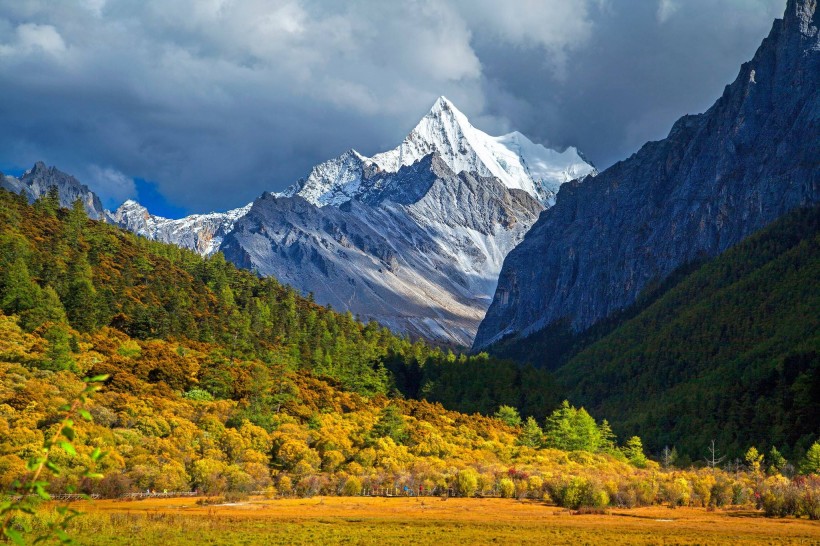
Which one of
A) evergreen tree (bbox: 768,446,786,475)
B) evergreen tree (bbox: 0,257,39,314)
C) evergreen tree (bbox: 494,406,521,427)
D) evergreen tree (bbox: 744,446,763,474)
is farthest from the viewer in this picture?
evergreen tree (bbox: 494,406,521,427)

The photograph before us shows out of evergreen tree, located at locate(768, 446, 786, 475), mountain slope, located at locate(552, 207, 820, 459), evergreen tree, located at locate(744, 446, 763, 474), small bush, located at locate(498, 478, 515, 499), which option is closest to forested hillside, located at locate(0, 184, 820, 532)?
small bush, located at locate(498, 478, 515, 499)

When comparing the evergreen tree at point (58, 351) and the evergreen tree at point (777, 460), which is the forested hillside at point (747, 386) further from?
the evergreen tree at point (58, 351)

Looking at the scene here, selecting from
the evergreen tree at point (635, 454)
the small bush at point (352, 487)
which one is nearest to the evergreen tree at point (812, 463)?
the evergreen tree at point (635, 454)

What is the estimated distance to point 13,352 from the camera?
3772 inches

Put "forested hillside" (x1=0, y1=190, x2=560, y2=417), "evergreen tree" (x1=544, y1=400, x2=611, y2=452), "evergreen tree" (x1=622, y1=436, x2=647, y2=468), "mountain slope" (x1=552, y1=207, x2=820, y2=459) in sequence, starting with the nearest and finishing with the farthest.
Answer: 1. "forested hillside" (x1=0, y1=190, x2=560, y2=417)
2. "evergreen tree" (x1=544, y1=400, x2=611, y2=452)
3. "evergreen tree" (x1=622, y1=436, x2=647, y2=468)
4. "mountain slope" (x1=552, y1=207, x2=820, y2=459)

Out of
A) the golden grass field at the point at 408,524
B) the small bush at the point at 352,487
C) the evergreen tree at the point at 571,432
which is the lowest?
the golden grass field at the point at 408,524

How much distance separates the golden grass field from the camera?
173 ft

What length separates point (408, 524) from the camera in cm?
6203

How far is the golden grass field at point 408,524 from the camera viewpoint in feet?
173

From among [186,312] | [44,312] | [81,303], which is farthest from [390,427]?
[186,312]

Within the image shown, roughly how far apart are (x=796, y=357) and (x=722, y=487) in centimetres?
7460

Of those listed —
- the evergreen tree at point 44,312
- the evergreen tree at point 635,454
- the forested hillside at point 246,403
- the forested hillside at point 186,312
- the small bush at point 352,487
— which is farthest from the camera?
the evergreen tree at point 635,454

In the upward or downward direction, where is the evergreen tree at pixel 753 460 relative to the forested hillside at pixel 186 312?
downward

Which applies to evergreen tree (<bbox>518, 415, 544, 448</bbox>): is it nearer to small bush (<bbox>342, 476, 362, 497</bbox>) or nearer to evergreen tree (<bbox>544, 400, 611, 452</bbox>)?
evergreen tree (<bbox>544, 400, 611, 452</bbox>)
